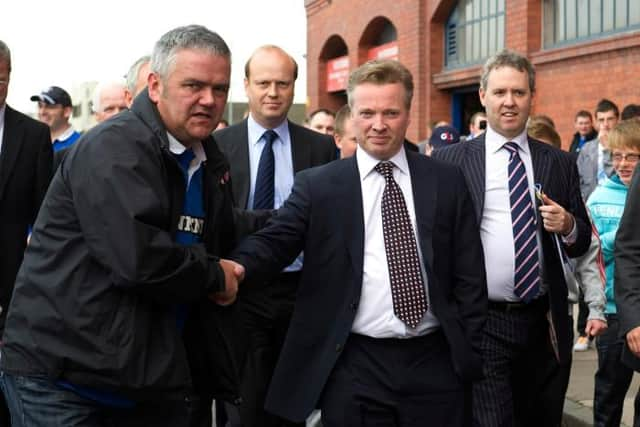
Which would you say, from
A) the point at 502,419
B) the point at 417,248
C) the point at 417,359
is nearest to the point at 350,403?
the point at 417,359

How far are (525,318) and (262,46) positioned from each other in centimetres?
218

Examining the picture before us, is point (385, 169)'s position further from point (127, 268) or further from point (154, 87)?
point (127, 268)

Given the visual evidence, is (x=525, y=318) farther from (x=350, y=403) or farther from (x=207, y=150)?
(x=207, y=150)

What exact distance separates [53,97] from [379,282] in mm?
5236

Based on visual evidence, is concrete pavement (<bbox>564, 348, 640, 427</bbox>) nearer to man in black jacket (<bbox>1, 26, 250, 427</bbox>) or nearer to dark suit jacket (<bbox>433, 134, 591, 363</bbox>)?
dark suit jacket (<bbox>433, 134, 591, 363</bbox>)

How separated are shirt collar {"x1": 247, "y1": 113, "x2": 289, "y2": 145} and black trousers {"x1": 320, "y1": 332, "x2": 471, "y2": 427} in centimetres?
189

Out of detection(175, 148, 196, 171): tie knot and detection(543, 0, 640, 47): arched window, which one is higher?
detection(543, 0, 640, 47): arched window

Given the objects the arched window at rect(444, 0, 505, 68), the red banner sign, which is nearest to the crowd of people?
the arched window at rect(444, 0, 505, 68)

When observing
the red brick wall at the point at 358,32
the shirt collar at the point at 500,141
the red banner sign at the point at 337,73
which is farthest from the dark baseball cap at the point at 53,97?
the red banner sign at the point at 337,73

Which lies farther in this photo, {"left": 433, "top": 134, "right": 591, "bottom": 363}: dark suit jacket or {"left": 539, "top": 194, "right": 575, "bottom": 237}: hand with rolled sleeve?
{"left": 433, "top": 134, "right": 591, "bottom": 363}: dark suit jacket

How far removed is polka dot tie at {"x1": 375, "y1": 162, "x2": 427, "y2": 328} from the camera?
4.24 metres

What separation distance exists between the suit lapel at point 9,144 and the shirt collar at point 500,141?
2.37 meters

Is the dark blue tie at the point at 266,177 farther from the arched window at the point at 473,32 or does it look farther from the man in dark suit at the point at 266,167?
the arched window at the point at 473,32

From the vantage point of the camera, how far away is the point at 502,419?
17.2 ft
